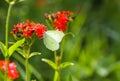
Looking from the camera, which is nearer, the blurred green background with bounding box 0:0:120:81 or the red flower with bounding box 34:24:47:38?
the red flower with bounding box 34:24:47:38

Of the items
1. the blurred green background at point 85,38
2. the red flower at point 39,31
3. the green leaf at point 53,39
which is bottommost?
the blurred green background at point 85,38

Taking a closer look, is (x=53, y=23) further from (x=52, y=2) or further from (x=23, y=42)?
(x=52, y=2)

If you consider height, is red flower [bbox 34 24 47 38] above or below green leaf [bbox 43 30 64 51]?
above

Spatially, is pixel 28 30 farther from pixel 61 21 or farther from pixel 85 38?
pixel 85 38

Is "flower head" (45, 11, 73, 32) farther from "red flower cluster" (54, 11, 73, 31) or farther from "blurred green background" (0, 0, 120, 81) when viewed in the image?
"blurred green background" (0, 0, 120, 81)

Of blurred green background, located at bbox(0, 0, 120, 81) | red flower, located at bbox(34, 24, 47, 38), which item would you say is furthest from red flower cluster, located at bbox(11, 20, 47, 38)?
blurred green background, located at bbox(0, 0, 120, 81)

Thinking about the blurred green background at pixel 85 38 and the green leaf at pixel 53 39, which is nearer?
the green leaf at pixel 53 39

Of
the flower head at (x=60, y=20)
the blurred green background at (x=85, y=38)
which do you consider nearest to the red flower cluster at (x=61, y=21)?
the flower head at (x=60, y=20)

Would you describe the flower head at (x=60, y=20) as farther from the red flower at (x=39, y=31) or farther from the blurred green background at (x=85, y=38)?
the blurred green background at (x=85, y=38)
